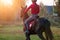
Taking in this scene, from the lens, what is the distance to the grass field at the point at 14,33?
320 inches

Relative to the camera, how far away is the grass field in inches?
320

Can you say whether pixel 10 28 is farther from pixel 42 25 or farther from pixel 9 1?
pixel 42 25

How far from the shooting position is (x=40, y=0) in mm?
10867

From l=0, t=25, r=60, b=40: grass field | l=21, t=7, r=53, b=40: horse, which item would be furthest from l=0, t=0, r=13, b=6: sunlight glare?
l=21, t=7, r=53, b=40: horse

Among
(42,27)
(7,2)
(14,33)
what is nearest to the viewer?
(42,27)

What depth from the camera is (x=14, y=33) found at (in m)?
8.86

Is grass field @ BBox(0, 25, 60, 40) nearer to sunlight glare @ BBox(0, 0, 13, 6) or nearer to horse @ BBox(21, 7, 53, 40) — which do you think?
horse @ BBox(21, 7, 53, 40)

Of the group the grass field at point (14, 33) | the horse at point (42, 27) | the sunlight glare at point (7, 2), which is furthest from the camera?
the sunlight glare at point (7, 2)

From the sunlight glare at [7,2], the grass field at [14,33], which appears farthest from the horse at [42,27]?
the sunlight glare at [7,2]

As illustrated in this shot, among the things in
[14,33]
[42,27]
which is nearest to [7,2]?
[14,33]

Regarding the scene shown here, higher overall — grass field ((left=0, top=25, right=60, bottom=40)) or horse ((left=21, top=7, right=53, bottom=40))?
horse ((left=21, top=7, right=53, bottom=40))

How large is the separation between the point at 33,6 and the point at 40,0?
4.29 m

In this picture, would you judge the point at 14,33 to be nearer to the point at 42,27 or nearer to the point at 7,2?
the point at 42,27

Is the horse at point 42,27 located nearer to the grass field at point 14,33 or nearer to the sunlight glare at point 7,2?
the grass field at point 14,33
